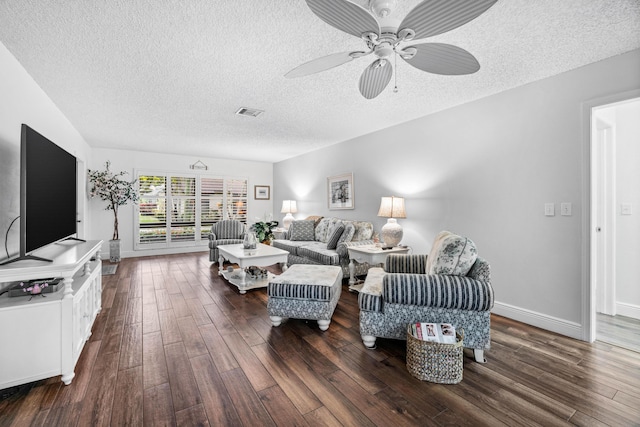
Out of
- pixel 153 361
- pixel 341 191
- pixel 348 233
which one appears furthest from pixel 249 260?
pixel 341 191

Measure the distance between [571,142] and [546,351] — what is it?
6.01ft

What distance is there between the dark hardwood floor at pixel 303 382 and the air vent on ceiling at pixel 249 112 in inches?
98.0

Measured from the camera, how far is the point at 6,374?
1.66m

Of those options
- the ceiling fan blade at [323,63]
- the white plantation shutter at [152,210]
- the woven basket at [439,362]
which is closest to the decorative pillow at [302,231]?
the white plantation shutter at [152,210]

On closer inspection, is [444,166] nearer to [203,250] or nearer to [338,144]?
[338,144]

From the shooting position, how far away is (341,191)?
534cm

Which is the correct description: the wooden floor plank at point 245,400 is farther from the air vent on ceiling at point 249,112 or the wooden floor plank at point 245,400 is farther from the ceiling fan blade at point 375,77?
the air vent on ceiling at point 249,112

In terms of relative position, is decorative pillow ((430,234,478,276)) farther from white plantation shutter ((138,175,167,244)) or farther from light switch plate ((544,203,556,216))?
white plantation shutter ((138,175,167,244))

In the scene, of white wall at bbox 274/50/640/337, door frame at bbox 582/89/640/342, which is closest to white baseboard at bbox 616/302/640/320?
door frame at bbox 582/89/640/342

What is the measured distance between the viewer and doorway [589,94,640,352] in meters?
2.88

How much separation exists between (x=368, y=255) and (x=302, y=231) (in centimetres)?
207

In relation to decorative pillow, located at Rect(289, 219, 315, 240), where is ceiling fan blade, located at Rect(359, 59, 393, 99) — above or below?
above

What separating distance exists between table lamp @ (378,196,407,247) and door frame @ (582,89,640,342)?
1.78 metres

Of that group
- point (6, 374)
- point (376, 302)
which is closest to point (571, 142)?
point (376, 302)
